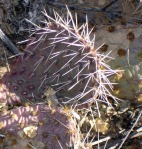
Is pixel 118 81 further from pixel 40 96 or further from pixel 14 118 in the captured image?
pixel 14 118

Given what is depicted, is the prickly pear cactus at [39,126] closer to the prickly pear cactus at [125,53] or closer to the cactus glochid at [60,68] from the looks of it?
the cactus glochid at [60,68]

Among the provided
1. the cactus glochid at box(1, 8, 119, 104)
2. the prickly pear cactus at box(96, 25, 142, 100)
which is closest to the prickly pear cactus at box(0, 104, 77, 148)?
the cactus glochid at box(1, 8, 119, 104)

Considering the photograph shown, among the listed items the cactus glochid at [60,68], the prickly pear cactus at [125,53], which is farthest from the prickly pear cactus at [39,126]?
the prickly pear cactus at [125,53]

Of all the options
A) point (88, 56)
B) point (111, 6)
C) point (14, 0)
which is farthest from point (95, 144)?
point (14, 0)

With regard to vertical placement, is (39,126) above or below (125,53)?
below

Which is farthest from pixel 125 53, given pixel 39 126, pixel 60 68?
pixel 39 126

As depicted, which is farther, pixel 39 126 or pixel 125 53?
pixel 125 53

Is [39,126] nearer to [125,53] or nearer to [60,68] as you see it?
[60,68]

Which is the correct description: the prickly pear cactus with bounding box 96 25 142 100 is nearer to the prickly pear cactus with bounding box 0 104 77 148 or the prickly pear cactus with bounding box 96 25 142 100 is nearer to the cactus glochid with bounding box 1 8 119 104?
the cactus glochid with bounding box 1 8 119 104
